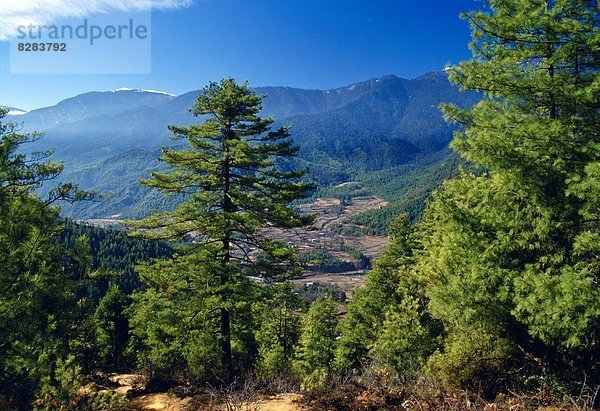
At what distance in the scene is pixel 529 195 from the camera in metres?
7.64

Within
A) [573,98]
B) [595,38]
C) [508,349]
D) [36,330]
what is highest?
[595,38]

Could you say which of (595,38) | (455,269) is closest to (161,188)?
(455,269)

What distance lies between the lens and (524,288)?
278 inches

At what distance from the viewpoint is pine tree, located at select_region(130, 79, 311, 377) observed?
1177 centimetres

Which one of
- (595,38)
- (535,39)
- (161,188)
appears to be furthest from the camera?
(161,188)

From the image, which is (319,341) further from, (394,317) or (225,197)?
(225,197)

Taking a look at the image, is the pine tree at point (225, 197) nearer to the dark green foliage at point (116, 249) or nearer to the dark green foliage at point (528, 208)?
the dark green foliage at point (528, 208)

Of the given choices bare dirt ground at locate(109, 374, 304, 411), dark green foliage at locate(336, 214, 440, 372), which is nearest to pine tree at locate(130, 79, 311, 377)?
bare dirt ground at locate(109, 374, 304, 411)

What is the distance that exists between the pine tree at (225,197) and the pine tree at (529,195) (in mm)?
6023

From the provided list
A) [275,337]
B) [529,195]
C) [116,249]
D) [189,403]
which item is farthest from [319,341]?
[116,249]

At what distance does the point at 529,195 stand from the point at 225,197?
9.12 meters

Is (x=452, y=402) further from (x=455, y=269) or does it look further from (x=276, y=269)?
(x=276, y=269)

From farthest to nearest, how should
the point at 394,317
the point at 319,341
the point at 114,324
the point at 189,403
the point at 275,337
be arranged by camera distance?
the point at 275,337, the point at 114,324, the point at 319,341, the point at 394,317, the point at 189,403

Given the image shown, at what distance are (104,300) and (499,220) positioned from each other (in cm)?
3008
